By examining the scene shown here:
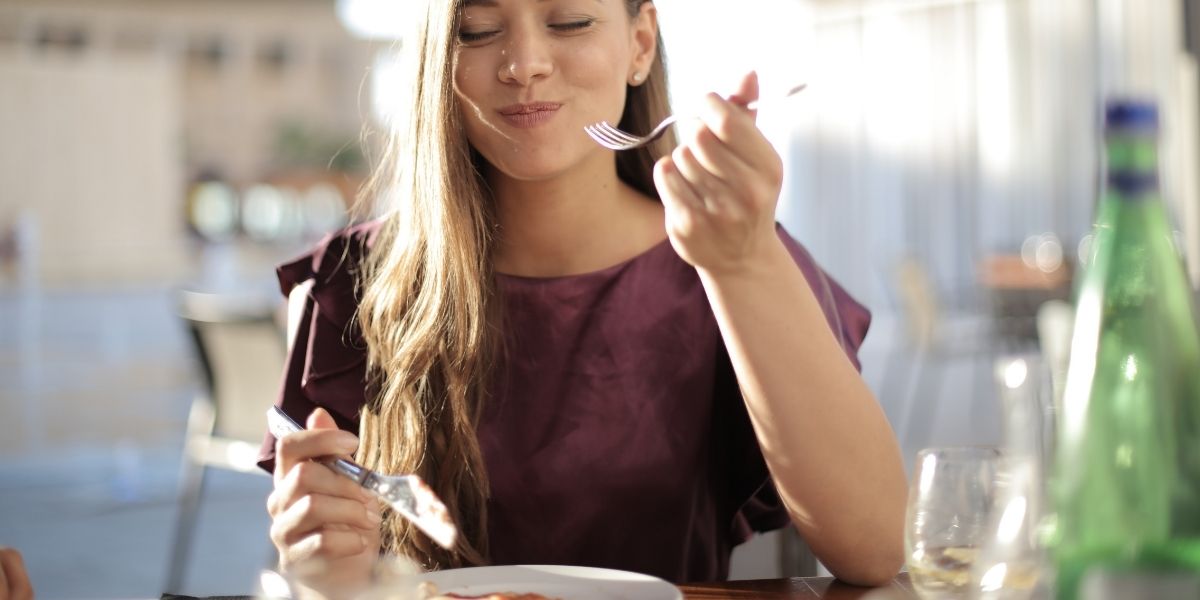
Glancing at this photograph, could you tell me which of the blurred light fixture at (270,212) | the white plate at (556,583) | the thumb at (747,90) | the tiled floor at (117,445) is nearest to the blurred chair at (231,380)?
the tiled floor at (117,445)

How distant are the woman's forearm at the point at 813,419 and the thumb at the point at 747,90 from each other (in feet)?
0.44

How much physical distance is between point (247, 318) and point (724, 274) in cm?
251

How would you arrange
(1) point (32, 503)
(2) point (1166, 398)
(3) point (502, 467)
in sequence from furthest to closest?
(1) point (32, 503) < (3) point (502, 467) < (2) point (1166, 398)

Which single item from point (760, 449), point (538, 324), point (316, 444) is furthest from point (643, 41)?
point (316, 444)

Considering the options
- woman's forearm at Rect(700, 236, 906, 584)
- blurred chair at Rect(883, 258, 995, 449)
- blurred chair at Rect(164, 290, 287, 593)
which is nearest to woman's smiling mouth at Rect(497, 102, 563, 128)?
woman's forearm at Rect(700, 236, 906, 584)

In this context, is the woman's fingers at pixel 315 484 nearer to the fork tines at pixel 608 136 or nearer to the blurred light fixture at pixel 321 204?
the fork tines at pixel 608 136

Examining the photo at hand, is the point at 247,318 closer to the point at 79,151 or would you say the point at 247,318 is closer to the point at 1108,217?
the point at 1108,217

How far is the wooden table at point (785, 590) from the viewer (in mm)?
880

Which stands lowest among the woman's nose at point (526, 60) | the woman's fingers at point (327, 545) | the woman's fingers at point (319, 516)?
the woman's fingers at point (327, 545)

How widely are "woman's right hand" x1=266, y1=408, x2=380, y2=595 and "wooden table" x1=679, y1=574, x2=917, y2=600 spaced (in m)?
0.24

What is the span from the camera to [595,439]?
130cm

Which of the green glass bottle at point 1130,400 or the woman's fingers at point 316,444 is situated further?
the woman's fingers at point 316,444

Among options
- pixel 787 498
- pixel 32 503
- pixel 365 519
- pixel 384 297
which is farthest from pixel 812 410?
pixel 32 503

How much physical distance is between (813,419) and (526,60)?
458 millimetres
